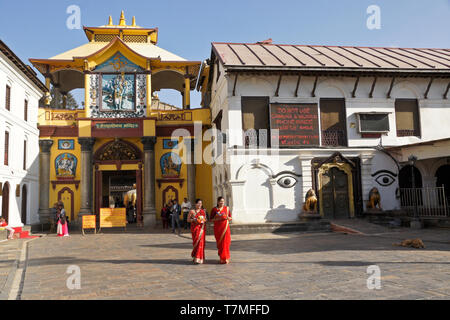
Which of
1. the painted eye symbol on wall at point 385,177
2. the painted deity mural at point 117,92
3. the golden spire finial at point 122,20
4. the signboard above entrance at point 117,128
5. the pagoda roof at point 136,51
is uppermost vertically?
the golden spire finial at point 122,20

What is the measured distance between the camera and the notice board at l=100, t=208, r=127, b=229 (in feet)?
66.4

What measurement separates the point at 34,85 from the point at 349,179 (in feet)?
61.1

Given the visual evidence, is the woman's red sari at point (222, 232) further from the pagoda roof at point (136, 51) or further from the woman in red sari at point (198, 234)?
the pagoda roof at point (136, 51)

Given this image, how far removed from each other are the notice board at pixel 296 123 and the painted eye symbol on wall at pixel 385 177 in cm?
355

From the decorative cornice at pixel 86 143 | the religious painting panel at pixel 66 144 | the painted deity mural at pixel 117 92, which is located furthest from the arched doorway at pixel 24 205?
the painted deity mural at pixel 117 92

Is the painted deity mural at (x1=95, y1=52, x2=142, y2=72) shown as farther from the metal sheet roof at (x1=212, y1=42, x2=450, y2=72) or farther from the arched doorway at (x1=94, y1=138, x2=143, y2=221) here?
the metal sheet roof at (x1=212, y1=42, x2=450, y2=72)

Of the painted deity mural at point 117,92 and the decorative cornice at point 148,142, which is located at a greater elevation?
the painted deity mural at point 117,92

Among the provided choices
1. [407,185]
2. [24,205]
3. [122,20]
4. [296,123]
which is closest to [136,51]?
[122,20]

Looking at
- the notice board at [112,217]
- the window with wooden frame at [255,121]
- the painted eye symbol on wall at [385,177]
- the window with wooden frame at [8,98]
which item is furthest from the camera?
the notice board at [112,217]

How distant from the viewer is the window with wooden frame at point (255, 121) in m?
18.6

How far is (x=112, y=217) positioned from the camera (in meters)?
20.4

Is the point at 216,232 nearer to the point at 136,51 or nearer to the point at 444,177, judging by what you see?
the point at 444,177

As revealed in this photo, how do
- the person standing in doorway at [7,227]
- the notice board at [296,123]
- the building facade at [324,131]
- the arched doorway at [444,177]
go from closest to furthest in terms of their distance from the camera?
the person standing in doorway at [7,227] → the building facade at [324,131] → the notice board at [296,123] → the arched doorway at [444,177]

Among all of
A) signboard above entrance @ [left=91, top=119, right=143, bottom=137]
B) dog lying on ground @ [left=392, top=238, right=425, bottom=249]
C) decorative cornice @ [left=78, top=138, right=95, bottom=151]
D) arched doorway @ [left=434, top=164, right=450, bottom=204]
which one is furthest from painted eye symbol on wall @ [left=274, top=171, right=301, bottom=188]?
decorative cornice @ [left=78, top=138, right=95, bottom=151]
